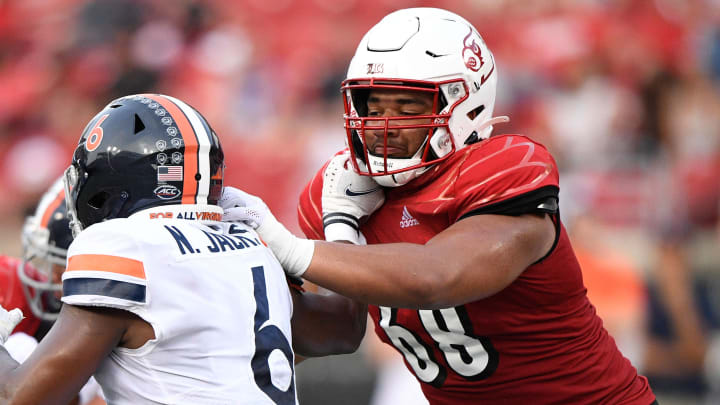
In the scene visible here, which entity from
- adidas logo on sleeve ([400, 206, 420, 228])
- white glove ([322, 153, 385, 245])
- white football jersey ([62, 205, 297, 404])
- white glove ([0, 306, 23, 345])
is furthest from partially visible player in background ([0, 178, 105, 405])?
adidas logo on sleeve ([400, 206, 420, 228])

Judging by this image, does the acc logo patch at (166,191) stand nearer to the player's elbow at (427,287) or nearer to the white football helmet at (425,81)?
the player's elbow at (427,287)

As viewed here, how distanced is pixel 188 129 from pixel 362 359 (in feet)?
13.1

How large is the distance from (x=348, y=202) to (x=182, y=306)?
0.96 meters

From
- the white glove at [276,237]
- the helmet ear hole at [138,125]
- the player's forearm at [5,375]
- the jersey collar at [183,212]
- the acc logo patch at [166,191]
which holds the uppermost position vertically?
the helmet ear hole at [138,125]

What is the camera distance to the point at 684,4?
7367 mm

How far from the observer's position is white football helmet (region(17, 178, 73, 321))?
2980mm

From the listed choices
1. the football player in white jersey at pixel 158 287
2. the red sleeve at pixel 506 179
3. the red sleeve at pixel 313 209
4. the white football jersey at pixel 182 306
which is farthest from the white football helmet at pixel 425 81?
the white football jersey at pixel 182 306

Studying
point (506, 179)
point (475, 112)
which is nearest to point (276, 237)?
point (506, 179)

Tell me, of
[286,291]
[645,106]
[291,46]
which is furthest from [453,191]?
[291,46]

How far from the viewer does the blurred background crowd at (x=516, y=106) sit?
5961mm

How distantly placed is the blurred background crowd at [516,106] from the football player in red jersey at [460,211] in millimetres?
3040

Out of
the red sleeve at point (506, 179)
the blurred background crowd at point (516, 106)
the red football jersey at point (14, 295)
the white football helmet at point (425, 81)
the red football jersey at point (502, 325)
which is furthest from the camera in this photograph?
the blurred background crowd at point (516, 106)

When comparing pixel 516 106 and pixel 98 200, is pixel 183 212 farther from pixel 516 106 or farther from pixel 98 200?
pixel 516 106

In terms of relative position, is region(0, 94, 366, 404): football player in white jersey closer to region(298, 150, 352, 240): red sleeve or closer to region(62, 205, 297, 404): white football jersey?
region(62, 205, 297, 404): white football jersey
